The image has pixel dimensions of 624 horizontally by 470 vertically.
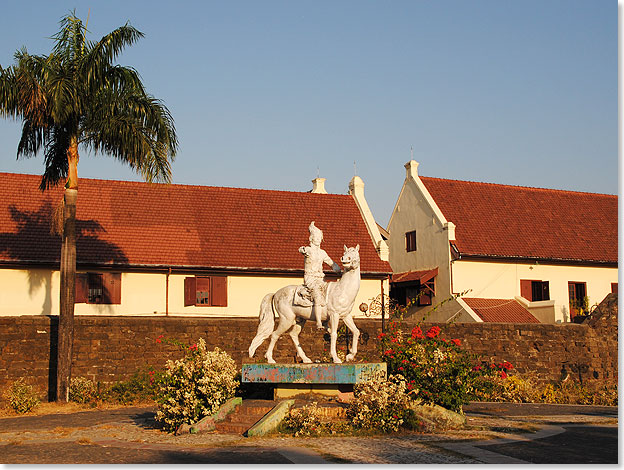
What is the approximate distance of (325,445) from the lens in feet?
33.6

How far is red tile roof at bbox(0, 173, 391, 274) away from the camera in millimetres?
24500

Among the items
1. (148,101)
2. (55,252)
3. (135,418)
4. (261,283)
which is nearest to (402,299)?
(261,283)

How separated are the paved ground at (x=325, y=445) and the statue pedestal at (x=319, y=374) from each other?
131 cm

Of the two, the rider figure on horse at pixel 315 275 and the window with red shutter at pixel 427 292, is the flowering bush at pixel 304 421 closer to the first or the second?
the rider figure on horse at pixel 315 275

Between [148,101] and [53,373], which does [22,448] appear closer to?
[53,373]

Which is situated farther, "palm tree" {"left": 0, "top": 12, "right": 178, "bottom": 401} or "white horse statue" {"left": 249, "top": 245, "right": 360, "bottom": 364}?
"palm tree" {"left": 0, "top": 12, "right": 178, "bottom": 401}

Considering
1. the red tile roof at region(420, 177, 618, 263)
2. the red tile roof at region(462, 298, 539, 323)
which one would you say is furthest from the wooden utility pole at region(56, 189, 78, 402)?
the red tile roof at region(420, 177, 618, 263)

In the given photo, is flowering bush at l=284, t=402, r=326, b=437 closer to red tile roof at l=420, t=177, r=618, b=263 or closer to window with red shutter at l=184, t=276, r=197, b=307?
window with red shutter at l=184, t=276, r=197, b=307

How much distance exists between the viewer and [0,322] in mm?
18234

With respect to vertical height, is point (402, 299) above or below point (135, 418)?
above

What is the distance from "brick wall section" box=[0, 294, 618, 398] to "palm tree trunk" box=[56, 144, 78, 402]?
3.27 ft

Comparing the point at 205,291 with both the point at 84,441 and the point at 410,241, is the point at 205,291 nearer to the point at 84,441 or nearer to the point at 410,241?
the point at 410,241

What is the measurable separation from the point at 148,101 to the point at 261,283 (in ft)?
31.2

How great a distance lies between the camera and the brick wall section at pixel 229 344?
1838cm
